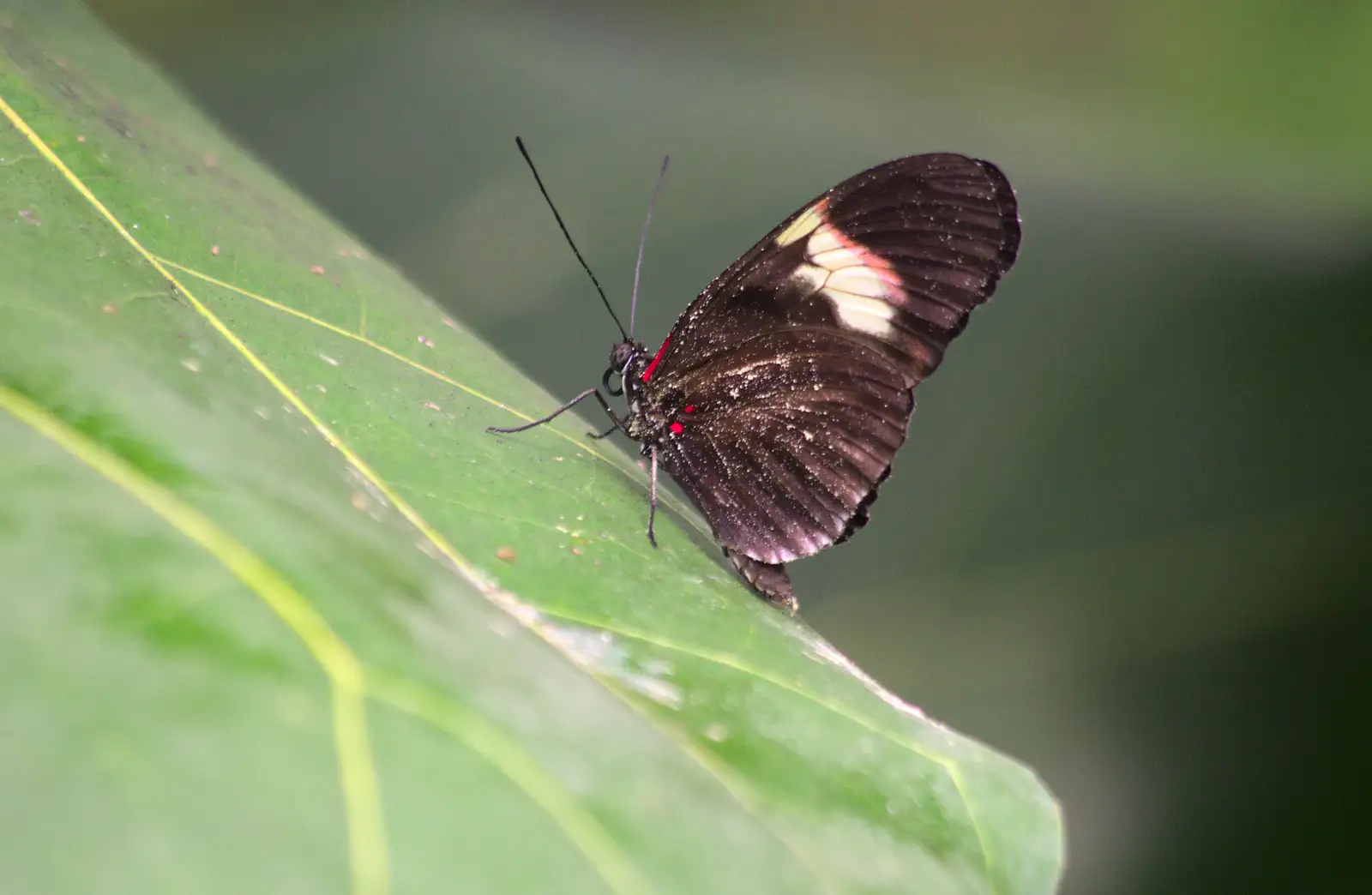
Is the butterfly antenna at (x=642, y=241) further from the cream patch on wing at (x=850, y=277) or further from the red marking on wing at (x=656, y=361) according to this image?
the cream patch on wing at (x=850, y=277)

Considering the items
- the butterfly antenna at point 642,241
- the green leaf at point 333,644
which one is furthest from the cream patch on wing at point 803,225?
the green leaf at point 333,644

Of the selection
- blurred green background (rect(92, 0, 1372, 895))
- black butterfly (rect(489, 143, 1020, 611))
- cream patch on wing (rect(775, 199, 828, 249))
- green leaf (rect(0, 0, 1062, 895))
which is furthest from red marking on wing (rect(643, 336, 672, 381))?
blurred green background (rect(92, 0, 1372, 895))

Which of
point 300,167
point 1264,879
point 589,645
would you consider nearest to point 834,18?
point 300,167

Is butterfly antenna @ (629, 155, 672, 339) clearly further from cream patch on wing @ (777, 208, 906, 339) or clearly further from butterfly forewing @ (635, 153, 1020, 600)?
cream patch on wing @ (777, 208, 906, 339)

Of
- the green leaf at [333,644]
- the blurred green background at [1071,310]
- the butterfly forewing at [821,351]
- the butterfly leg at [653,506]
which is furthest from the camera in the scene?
the blurred green background at [1071,310]

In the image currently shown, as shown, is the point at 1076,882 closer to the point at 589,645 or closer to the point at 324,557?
the point at 589,645

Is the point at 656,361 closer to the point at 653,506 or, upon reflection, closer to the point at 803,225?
the point at 803,225
